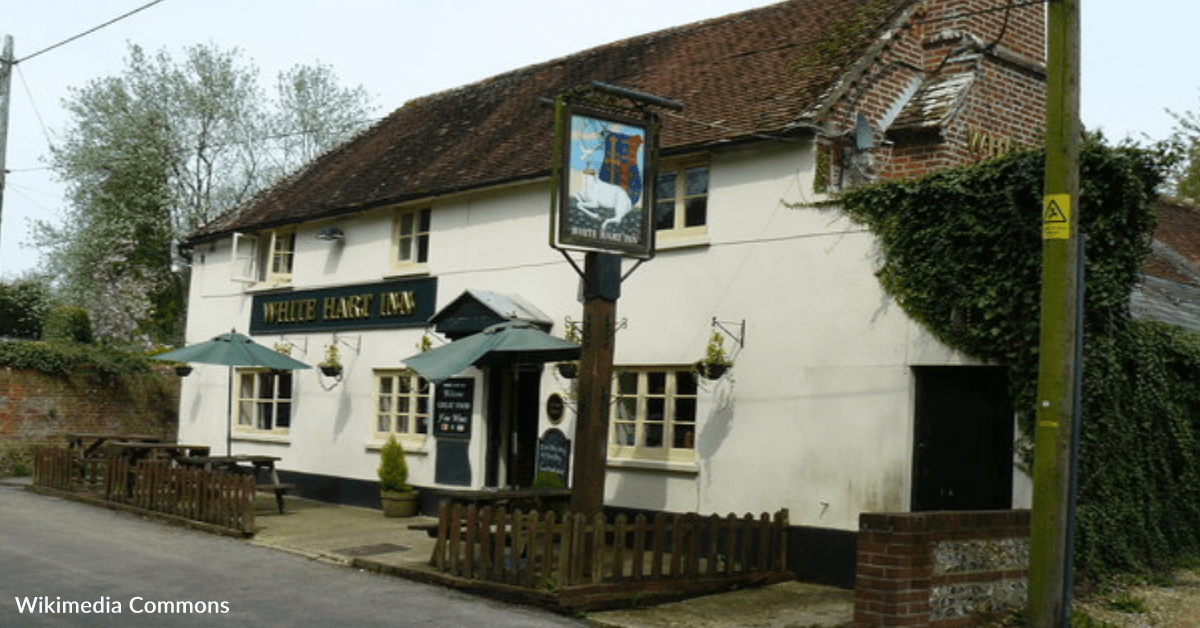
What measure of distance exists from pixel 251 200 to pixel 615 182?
1431 centimetres

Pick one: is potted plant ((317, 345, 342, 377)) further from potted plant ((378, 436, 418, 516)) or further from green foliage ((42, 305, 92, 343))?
green foliage ((42, 305, 92, 343))

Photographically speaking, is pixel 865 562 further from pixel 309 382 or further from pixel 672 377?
pixel 309 382

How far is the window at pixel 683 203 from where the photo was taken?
15.1 metres

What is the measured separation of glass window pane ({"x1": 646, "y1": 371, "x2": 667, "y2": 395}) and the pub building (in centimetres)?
3

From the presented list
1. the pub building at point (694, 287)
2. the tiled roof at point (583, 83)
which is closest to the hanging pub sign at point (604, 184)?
the pub building at point (694, 287)

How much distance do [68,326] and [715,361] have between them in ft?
67.5

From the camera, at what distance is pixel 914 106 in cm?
1518

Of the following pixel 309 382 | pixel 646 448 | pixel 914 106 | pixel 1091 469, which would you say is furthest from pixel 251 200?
pixel 1091 469

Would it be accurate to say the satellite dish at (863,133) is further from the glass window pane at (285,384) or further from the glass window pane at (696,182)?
the glass window pane at (285,384)

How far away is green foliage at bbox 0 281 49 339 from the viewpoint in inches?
1622

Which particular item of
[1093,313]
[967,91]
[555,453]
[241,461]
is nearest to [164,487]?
[241,461]

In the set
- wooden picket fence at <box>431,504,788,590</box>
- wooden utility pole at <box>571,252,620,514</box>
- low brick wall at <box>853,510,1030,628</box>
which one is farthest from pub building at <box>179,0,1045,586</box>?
low brick wall at <box>853,510,1030,628</box>

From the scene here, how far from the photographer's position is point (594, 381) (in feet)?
39.8

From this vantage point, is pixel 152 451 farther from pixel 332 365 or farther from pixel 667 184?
pixel 667 184
